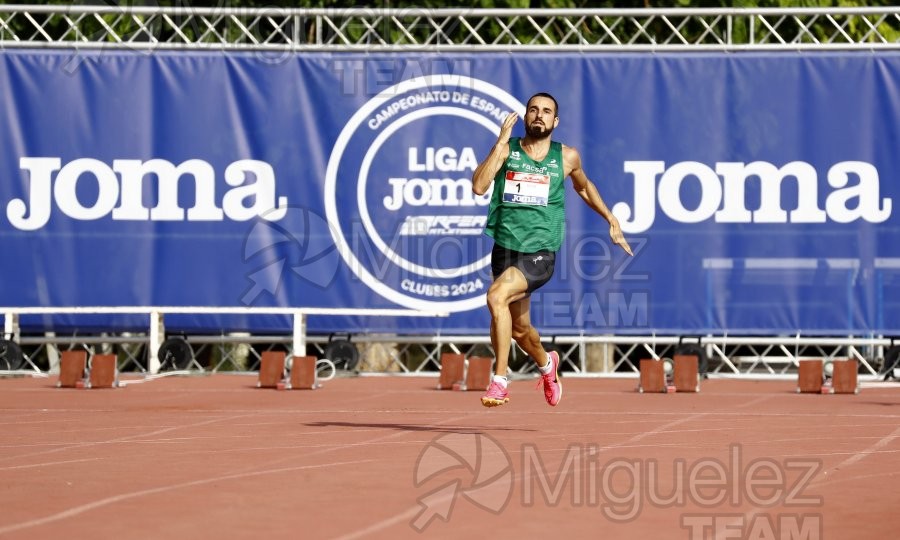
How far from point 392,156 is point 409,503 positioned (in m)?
9.88

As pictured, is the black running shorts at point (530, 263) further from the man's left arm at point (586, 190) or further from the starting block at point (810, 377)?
the starting block at point (810, 377)

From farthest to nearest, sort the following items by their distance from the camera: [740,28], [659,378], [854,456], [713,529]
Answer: [740,28], [659,378], [854,456], [713,529]

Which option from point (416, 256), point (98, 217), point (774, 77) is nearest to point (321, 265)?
point (416, 256)

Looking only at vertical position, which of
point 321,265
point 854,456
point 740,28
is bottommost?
point 854,456

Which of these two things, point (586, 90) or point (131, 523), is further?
point (586, 90)

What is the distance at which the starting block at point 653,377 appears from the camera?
47.5ft

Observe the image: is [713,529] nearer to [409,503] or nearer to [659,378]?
[409,503]

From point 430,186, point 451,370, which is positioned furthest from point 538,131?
point 430,186

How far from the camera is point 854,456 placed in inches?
339

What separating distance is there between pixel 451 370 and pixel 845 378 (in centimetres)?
377

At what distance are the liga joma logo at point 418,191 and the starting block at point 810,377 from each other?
344 centimetres

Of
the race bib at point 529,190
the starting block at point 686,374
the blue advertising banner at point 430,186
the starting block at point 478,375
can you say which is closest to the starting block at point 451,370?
the starting block at point 478,375

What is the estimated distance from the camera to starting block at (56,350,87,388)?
48.9ft

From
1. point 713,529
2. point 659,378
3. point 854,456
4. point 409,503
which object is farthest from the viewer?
point 659,378
